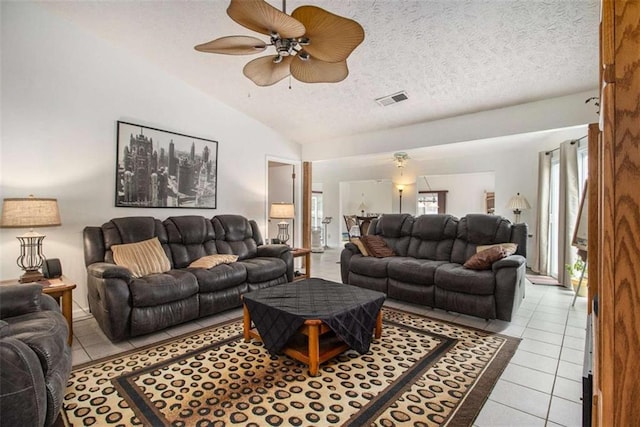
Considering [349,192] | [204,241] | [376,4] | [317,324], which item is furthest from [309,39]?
[349,192]

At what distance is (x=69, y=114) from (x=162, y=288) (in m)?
2.16

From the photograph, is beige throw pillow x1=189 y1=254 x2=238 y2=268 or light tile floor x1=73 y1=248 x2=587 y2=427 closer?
light tile floor x1=73 y1=248 x2=587 y2=427

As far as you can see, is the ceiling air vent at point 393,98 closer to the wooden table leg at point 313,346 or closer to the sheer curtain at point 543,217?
the wooden table leg at point 313,346

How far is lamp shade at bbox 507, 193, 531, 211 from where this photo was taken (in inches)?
237

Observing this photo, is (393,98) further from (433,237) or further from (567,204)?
(567,204)

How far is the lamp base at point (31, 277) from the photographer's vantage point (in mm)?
2740

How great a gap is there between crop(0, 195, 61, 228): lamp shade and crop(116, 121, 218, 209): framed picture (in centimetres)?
103

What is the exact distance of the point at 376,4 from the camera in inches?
107

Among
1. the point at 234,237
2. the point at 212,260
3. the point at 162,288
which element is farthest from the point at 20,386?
the point at 234,237

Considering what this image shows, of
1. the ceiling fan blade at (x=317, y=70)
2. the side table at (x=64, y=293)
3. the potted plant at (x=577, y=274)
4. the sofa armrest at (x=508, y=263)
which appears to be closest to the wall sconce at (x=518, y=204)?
the potted plant at (x=577, y=274)

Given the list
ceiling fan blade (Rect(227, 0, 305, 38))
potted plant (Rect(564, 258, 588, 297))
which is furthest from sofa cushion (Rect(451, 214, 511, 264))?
ceiling fan blade (Rect(227, 0, 305, 38))

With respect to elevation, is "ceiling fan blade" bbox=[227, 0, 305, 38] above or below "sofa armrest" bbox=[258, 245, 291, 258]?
above

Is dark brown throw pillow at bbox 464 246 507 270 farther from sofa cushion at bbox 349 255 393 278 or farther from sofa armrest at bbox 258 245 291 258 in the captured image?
sofa armrest at bbox 258 245 291 258

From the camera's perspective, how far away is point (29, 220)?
2658mm
